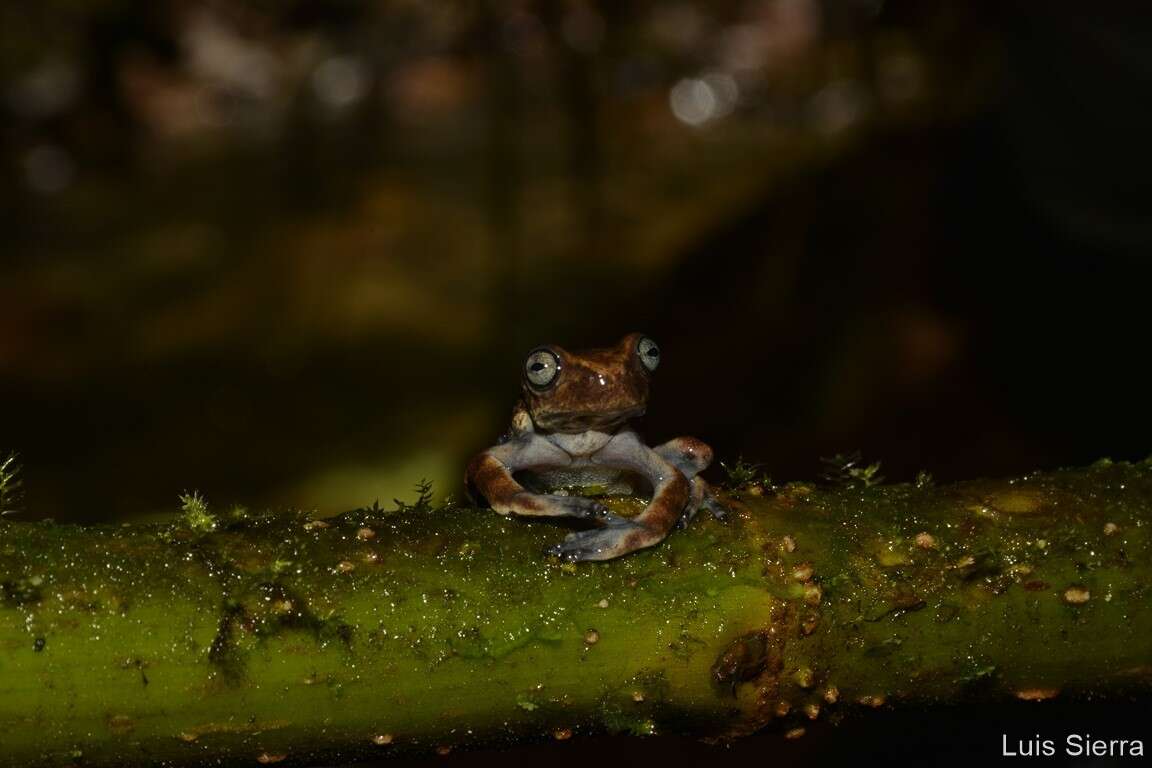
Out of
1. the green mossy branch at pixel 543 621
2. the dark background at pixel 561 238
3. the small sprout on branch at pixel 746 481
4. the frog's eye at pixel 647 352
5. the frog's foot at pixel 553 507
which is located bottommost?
the green mossy branch at pixel 543 621

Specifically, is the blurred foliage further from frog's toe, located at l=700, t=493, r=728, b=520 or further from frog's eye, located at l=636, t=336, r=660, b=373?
frog's toe, located at l=700, t=493, r=728, b=520

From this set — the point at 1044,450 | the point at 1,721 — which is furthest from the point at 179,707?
the point at 1044,450

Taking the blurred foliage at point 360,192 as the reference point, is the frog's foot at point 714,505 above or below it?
below

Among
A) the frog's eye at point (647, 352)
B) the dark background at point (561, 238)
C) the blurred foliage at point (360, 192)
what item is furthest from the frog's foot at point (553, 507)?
the blurred foliage at point (360, 192)

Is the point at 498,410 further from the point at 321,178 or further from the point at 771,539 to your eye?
the point at 771,539

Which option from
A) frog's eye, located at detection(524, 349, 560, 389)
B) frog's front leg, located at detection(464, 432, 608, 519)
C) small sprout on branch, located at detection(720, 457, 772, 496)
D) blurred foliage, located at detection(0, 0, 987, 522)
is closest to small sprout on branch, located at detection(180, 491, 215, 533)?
frog's front leg, located at detection(464, 432, 608, 519)

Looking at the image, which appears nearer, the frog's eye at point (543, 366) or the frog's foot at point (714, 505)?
the frog's foot at point (714, 505)

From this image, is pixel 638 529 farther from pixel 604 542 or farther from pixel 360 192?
pixel 360 192

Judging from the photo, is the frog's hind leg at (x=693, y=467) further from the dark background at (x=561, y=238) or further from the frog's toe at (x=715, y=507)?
the dark background at (x=561, y=238)
